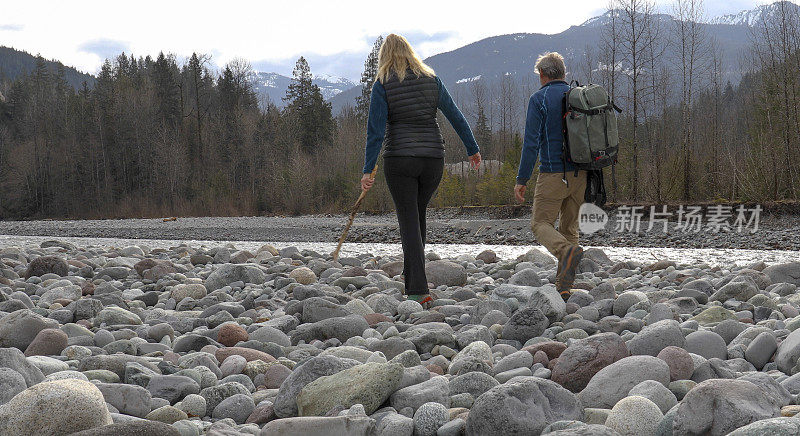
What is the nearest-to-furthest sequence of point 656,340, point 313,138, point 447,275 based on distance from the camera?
point 656,340
point 447,275
point 313,138

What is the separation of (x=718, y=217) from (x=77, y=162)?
185 ft

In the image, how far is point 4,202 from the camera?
52.7m

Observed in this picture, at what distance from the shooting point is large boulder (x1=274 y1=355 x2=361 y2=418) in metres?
2.53

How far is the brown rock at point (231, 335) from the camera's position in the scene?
380 centimetres

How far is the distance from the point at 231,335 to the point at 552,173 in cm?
260

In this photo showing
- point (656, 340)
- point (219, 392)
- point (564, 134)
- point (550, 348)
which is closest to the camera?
point (219, 392)

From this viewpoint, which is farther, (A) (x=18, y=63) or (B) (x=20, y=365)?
(A) (x=18, y=63)

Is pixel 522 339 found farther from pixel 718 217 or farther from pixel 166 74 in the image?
pixel 166 74

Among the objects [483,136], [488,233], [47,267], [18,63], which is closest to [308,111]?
[483,136]

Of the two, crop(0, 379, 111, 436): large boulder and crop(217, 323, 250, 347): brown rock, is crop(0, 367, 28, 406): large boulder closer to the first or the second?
crop(0, 379, 111, 436): large boulder

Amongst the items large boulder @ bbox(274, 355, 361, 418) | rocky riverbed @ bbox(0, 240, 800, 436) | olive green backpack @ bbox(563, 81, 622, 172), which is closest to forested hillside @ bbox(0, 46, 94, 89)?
rocky riverbed @ bbox(0, 240, 800, 436)

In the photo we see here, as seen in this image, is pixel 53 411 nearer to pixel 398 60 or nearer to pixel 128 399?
pixel 128 399

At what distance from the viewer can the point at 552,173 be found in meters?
4.73

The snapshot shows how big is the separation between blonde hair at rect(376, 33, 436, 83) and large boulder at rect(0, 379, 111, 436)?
3096 millimetres
